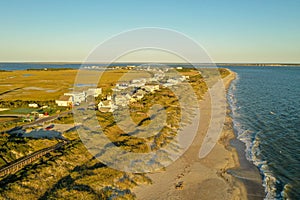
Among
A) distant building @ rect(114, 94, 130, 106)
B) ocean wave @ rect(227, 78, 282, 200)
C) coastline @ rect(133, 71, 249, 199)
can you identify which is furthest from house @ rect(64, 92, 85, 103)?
ocean wave @ rect(227, 78, 282, 200)

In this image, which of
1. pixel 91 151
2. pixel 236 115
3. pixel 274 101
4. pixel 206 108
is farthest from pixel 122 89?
pixel 91 151

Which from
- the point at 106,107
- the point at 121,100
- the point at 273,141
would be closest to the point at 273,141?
the point at 273,141

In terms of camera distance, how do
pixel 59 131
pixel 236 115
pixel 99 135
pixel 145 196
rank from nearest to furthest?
1. pixel 145 196
2. pixel 99 135
3. pixel 59 131
4. pixel 236 115

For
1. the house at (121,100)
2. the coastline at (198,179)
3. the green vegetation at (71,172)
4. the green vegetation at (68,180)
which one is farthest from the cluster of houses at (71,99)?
the coastline at (198,179)

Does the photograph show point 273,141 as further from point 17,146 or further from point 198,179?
point 17,146

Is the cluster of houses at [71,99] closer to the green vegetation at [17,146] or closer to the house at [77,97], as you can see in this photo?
the house at [77,97]

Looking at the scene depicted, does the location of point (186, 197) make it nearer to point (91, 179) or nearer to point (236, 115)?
point (91, 179)

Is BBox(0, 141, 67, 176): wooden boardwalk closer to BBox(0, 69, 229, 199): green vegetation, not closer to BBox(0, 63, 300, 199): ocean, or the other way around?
BBox(0, 69, 229, 199): green vegetation
